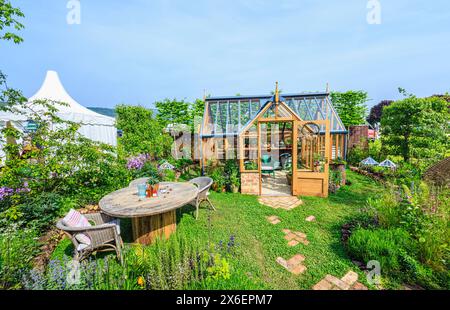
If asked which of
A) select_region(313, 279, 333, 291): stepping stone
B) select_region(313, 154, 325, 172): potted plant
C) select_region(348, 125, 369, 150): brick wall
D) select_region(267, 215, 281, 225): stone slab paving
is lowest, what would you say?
select_region(313, 279, 333, 291): stepping stone

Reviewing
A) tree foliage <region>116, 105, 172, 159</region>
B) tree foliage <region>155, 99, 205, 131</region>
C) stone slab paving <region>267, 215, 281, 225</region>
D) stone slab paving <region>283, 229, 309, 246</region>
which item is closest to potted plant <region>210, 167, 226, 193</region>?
stone slab paving <region>267, 215, 281, 225</region>

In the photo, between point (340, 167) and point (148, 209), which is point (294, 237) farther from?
point (340, 167)

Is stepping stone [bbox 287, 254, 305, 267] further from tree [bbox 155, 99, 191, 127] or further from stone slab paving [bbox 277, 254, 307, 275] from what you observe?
tree [bbox 155, 99, 191, 127]

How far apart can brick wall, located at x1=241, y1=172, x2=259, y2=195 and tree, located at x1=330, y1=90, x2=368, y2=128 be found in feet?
34.0

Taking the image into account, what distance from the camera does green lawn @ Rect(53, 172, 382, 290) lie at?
280 cm

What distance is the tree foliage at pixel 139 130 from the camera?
8.27m

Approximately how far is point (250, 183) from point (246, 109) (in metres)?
3.85

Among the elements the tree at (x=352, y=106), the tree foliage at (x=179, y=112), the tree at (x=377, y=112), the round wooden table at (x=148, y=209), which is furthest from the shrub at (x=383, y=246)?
the tree at (x=377, y=112)

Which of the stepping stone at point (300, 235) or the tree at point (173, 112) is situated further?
the tree at point (173, 112)

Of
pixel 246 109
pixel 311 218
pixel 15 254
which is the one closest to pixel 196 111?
pixel 246 109

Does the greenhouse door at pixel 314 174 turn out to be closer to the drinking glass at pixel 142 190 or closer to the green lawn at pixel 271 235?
the green lawn at pixel 271 235

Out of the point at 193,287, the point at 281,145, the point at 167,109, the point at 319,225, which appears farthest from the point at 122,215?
the point at 167,109

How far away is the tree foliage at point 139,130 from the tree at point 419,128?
1103 centimetres

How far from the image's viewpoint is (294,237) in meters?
3.91
